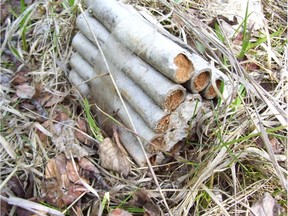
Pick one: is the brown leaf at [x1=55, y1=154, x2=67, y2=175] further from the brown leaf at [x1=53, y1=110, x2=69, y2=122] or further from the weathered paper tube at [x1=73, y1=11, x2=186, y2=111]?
the weathered paper tube at [x1=73, y1=11, x2=186, y2=111]

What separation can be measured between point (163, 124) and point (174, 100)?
100mm

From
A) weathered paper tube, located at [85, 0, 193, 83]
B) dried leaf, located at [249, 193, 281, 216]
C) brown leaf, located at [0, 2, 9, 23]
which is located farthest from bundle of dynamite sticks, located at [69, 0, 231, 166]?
brown leaf, located at [0, 2, 9, 23]

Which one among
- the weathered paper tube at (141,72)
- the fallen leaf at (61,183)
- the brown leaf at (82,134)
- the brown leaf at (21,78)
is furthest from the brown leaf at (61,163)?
the brown leaf at (21,78)

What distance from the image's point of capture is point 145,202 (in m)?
A: 1.62

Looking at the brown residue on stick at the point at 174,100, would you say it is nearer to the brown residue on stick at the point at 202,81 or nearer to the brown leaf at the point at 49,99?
the brown residue on stick at the point at 202,81

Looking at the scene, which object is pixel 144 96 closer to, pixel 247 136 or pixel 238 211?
pixel 247 136

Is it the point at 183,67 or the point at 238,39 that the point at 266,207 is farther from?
the point at 238,39

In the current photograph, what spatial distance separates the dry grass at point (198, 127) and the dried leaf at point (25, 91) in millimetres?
19

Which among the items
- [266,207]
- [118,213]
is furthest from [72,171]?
[266,207]

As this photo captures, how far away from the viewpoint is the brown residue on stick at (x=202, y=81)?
5.37ft

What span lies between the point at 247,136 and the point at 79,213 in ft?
2.19

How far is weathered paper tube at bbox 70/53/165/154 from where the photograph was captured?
1691mm

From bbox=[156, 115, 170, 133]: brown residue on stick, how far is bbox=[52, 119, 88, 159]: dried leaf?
328 mm

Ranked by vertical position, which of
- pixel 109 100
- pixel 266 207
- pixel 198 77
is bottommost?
pixel 266 207
